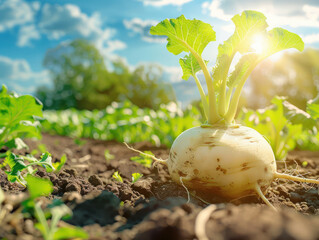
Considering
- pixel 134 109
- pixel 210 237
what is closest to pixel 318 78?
pixel 134 109

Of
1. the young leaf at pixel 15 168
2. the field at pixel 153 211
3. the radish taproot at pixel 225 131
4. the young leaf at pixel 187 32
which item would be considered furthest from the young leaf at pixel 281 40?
the young leaf at pixel 15 168

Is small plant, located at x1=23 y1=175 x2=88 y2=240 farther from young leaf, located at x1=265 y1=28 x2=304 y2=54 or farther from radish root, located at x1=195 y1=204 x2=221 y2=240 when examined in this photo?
young leaf, located at x1=265 y1=28 x2=304 y2=54

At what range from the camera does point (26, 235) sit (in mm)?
1144

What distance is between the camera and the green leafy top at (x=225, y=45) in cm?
208

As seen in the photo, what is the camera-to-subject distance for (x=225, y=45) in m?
2.20

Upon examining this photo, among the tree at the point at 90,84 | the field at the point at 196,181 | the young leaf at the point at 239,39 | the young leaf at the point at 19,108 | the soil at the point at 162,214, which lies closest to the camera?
the soil at the point at 162,214

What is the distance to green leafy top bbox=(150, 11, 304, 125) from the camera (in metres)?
2.08

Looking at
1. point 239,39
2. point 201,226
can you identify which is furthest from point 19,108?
point 201,226

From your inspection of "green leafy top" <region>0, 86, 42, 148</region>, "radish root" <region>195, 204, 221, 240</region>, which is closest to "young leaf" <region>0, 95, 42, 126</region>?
"green leafy top" <region>0, 86, 42, 148</region>

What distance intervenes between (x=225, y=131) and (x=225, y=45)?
62cm

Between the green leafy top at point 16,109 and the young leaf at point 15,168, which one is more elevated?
the green leafy top at point 16,109

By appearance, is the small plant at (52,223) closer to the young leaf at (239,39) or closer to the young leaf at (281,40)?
the young leaf at (239,39)

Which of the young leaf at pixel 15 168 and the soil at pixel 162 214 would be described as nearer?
the soil at pixel 162 214

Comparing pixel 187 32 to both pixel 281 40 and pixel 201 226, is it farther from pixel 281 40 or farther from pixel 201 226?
pixel 201 226
